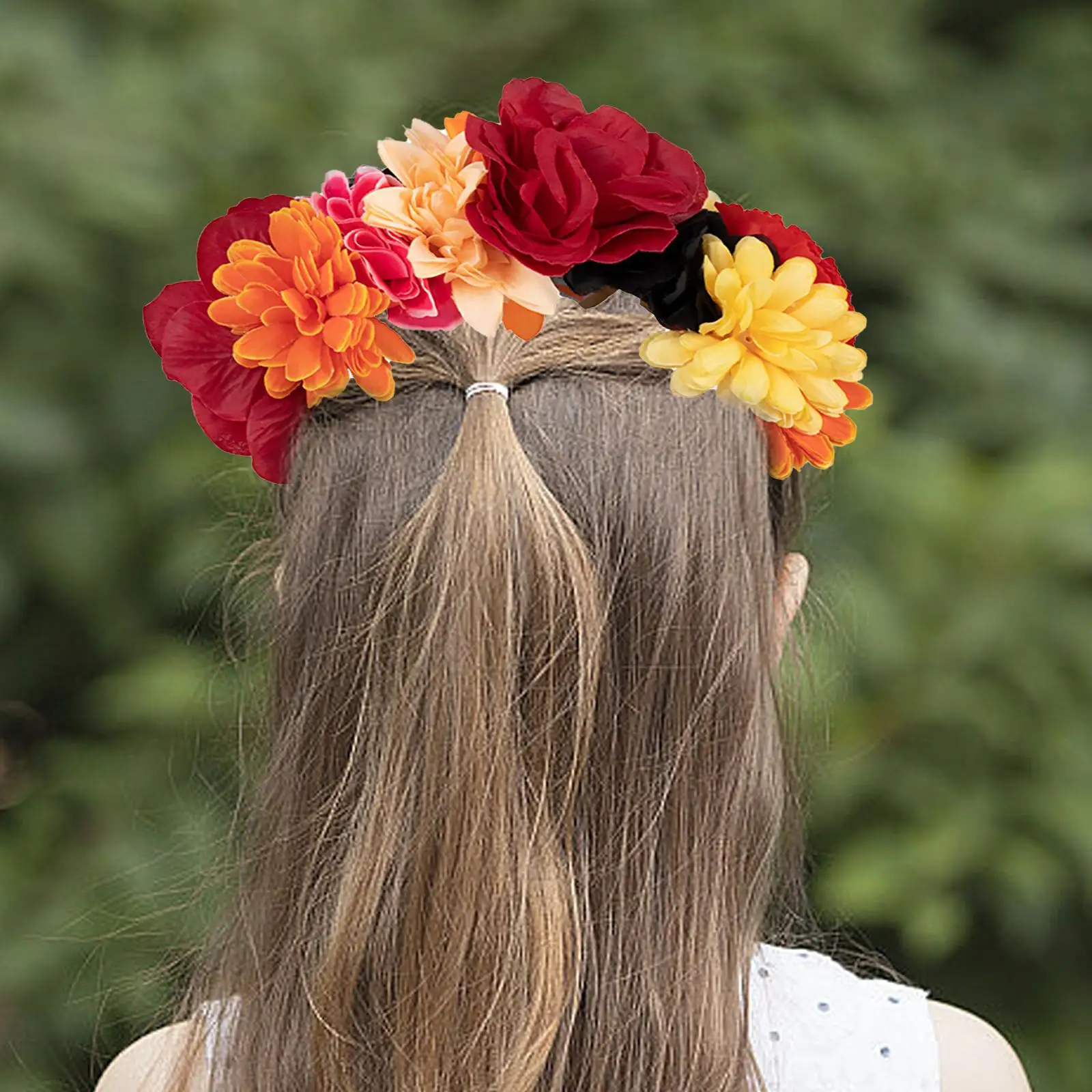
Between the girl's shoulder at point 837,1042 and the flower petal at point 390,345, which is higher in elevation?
the flower petal at point 390,345

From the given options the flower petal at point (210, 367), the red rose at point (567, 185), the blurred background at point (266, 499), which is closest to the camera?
the red rose at point (567, 185)

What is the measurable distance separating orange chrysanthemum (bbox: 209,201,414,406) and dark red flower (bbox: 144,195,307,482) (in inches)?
1.0

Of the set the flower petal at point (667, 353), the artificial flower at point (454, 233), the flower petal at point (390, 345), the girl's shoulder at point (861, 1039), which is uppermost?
the artificial flower at point (454, 233)

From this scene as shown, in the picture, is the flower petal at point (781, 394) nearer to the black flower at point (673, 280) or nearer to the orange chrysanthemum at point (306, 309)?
the black flower at point (673, 280)

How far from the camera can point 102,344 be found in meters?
1.85

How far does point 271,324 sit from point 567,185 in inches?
7.9

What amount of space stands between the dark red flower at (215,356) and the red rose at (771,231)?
27cm

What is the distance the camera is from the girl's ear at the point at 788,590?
3.88 feet

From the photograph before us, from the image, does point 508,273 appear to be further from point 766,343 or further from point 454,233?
point 766,343

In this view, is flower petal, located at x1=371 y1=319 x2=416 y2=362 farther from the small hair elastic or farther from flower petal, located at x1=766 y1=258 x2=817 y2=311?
flower petal, located at x1=766 y1=258 x2=817 y2=311

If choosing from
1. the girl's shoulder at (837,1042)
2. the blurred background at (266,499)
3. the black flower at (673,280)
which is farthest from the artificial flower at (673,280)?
the blurred background at (266,499)

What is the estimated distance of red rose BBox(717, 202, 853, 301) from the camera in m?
1.07

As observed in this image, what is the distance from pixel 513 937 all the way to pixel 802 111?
1.36 m

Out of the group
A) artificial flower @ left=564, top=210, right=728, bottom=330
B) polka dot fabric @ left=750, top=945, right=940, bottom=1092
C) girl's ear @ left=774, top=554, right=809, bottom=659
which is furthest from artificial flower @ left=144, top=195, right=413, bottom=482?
polka dot fabric @ left=750, top=945, right=940, bottom=1092
